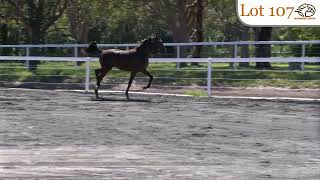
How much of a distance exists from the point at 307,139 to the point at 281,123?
2.08m

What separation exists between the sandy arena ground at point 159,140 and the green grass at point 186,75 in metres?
3.47

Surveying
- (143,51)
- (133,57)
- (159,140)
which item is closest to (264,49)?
(143,51)

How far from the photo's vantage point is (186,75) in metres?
22.6

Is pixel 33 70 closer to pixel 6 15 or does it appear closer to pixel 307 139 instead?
pixel 6 15

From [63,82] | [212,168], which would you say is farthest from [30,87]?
[212,168]

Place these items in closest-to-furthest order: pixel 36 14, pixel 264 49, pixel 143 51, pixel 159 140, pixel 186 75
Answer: pixel 159 140
pixel 143 51
pixel 186 75
pixel 264 49
pixel 36 14

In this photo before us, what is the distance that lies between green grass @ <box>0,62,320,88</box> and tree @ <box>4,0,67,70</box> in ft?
11.0

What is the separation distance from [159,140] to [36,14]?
2245cm

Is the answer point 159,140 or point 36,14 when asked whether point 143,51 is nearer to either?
point 159,140

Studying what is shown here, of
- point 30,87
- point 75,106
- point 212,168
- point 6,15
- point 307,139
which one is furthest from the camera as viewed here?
point 6,15

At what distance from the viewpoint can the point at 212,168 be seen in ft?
26.0

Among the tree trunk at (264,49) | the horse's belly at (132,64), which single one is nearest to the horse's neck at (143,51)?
the horse's belly at (132,64)

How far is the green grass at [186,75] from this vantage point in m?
20.0

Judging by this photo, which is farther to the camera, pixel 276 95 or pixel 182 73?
pixel 182 73
